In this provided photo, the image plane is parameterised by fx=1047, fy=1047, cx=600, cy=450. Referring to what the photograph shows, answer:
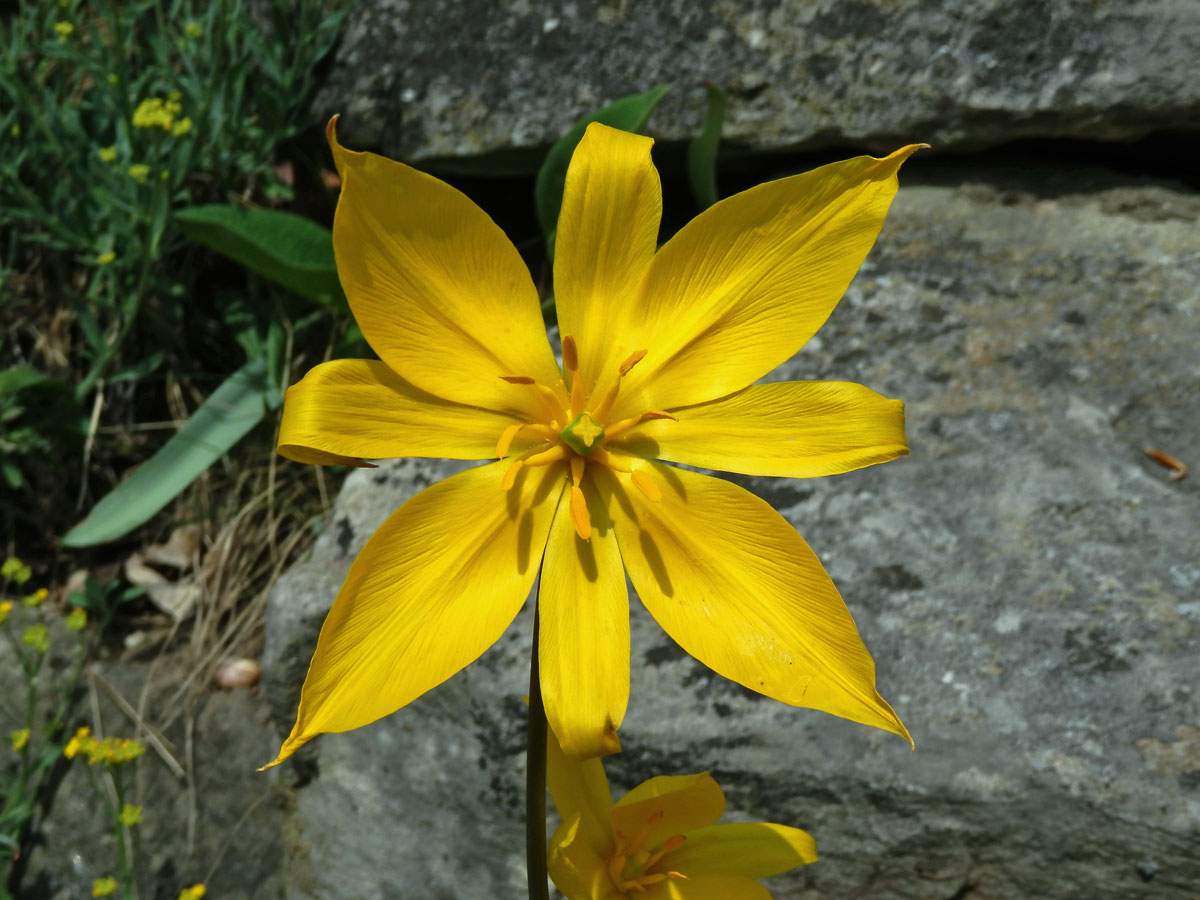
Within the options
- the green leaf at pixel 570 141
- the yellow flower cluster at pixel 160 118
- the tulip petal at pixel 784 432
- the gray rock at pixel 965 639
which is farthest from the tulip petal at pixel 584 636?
the yellow flower cluster at pixel 160 118

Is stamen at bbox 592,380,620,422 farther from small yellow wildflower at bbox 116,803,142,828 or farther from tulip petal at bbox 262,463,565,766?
small yellow wildflower at bbox 116,803,142,828

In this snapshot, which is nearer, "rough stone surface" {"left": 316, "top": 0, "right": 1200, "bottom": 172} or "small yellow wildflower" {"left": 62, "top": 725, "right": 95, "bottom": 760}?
"small yellow wildflower" {"left": 62, "top": 725, "right": 95, "bottom": 760}

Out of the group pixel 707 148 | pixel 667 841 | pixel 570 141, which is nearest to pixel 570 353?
pixel 667 841

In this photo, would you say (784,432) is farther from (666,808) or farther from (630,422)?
(666,808)

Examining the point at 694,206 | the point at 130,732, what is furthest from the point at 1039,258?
the point at 130,732

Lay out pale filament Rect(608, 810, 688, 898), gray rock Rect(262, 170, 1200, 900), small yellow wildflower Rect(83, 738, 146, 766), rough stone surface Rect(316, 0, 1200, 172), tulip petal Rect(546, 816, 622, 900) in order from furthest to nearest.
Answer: rough stone surface Rect(316, 0, 1200, 172)
small yellow wildflower Rect(83, 738, 146, 766)
gray rock Rect(262, 170, 1200, 900)
pale filament Rect(608, 810, 688, 898)
tulip petal Rect(546, 816, 622, 900)

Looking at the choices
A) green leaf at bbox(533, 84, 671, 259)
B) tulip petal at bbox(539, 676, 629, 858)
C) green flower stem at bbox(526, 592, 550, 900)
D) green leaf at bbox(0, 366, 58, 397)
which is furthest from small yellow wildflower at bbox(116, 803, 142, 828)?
green leaf at bbox(533, 84, 671, 259)

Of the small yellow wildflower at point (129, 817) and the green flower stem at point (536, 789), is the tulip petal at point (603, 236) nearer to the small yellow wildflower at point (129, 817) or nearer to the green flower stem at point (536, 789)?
the green flower stem at point (536, 789)
